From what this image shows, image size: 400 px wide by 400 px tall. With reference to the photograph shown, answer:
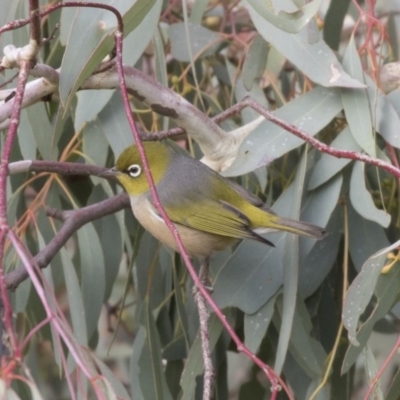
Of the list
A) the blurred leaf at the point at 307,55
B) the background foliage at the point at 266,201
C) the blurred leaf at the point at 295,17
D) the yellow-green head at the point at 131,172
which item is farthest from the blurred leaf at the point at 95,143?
the blurred leaf at the point at 295,17

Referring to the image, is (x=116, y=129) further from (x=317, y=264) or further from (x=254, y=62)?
Result: (x=317, y=264)

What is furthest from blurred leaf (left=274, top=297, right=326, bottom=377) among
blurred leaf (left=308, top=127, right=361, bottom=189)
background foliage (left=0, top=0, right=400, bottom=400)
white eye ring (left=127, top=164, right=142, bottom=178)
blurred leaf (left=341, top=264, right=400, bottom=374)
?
white eye ring (left=127, top=164, right=142, bottom=178)

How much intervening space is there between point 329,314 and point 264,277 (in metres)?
0.38

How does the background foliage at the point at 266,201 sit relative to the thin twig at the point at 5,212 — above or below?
below

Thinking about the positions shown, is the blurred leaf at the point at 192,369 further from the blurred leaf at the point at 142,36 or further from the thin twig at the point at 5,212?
the thin twig at the point at 5,212

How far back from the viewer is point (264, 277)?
2.35m

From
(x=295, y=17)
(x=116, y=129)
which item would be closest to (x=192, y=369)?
(x=116, y=129)

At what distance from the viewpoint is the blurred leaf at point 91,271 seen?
2549mm

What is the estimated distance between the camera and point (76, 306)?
2389 mm

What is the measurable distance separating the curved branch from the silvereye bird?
0.09 metres

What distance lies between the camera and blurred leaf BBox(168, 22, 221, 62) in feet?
9.03

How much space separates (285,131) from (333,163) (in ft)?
0.53

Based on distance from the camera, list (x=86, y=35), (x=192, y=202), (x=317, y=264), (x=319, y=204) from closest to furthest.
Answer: (x=86, y=35) → (x=319, y=204) → (x=317, y=264) → (x=192, y=202)

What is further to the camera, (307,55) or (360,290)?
(307,55)
